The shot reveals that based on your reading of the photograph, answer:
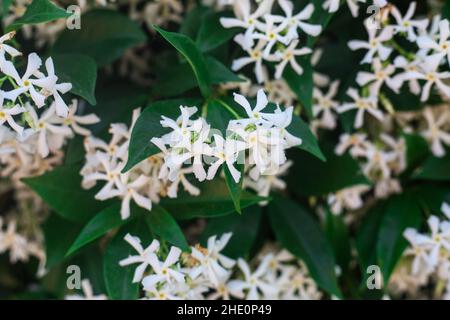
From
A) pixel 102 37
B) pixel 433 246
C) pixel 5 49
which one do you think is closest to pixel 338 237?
pixel 433 246

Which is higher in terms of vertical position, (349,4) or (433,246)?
(349,4)

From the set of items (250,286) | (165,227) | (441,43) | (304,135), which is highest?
(441,43)

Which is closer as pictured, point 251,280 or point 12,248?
point 251,280

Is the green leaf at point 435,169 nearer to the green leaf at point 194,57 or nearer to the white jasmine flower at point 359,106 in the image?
the white jasmine flower at point 359,106

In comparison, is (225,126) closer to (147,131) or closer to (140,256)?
(147,131)

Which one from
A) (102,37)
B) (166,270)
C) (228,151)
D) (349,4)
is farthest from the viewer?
(102,37)

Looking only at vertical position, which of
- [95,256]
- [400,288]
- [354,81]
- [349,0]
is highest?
[349,0]
